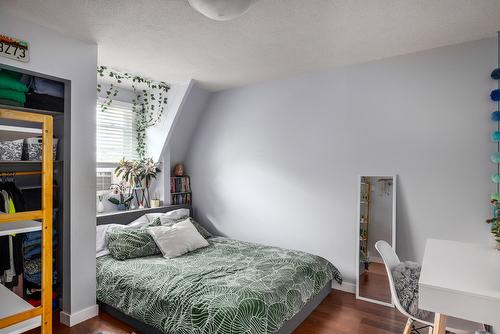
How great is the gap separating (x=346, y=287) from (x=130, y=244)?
2.39 meters

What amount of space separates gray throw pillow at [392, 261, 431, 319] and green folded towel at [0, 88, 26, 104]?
3.13m

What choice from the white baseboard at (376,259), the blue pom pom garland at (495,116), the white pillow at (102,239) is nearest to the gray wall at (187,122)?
the white pillow at (102,239)

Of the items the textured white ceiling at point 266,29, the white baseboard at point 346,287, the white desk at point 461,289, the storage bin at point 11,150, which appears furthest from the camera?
the white baseboard at point 346,287

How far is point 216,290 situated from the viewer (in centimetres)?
229

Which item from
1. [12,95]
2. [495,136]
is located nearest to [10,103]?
[12,95]

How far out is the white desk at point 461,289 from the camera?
122cm

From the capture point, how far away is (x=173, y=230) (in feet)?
11.0

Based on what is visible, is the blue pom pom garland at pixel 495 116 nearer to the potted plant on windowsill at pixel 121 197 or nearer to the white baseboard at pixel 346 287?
the white baseboard at pixel 346 287

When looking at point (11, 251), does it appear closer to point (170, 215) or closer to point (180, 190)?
point (170, 215)

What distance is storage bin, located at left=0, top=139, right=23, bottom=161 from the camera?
2180 mm

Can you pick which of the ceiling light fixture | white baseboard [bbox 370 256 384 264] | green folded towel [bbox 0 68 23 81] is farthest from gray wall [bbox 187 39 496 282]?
green folded towel [bbox 0 68 23 81]

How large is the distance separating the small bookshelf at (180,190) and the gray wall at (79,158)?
1651mm

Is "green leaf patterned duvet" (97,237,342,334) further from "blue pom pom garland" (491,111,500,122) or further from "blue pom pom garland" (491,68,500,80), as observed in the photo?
"blue pom pom garland" (491,68,500,80)

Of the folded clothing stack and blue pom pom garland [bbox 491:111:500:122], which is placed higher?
the folded clothing stack
